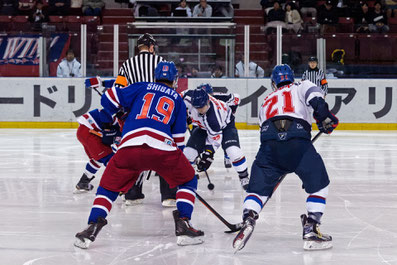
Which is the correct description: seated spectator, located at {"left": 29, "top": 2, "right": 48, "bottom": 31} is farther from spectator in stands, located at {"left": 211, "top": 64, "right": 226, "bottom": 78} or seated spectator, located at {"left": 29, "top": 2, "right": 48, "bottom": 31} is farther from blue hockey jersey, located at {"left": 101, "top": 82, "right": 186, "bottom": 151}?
blue hockey jersey, located at {"left": 101, "top": 82, "right": 186, "bottom": 151}

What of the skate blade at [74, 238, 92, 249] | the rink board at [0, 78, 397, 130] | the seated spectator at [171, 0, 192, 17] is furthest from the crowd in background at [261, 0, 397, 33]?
the skate blade at [74, 238, 92, 249]

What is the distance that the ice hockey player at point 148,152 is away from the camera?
340 cm

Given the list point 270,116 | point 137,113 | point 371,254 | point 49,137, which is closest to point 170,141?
point 137,113

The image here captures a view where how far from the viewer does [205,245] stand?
3.47 m

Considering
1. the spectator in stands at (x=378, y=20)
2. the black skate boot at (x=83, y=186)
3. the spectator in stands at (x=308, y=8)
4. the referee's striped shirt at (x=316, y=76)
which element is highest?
the spectator in stands at (x=308, y=8)

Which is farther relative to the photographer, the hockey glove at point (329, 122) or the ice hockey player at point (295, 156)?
the hockey glove at point (329, 122)

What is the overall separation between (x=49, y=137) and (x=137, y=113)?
7.07 metres

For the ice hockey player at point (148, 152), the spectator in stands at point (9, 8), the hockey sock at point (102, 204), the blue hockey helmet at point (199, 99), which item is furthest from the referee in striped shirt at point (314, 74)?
the hockey sock at point (102, 204)

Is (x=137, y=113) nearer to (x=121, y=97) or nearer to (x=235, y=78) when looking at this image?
(x=121, y=97)

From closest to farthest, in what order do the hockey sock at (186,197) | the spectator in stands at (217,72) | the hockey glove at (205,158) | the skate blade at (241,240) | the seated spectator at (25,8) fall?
the skate blade at (241,240), the hockey sock at (186,197), the hockey glove at (205,158), the spectator in stands at (217,72), the seated spectator at (25,8)

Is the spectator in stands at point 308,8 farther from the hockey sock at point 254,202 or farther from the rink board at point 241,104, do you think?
the hockey sock at point 254,202

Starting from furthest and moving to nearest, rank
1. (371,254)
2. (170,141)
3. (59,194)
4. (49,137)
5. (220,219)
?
(49,137)
(59,194)
(220,219)
(170,141)
(371,254)

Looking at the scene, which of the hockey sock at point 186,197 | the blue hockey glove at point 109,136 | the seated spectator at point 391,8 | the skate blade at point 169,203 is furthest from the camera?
the seated spectator at point 391,8

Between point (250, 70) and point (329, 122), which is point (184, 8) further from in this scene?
point (329, 122)
